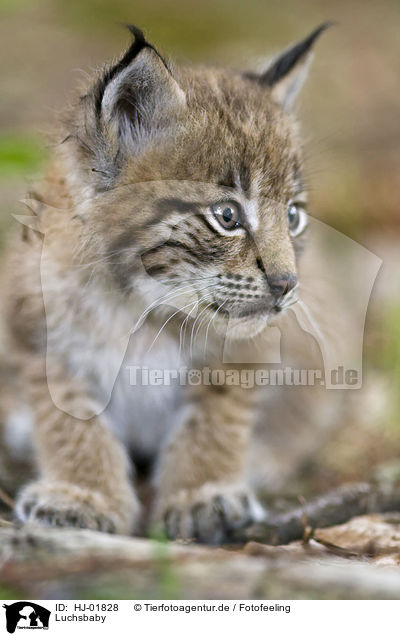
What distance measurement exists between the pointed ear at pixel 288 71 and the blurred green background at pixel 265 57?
0.12 metres

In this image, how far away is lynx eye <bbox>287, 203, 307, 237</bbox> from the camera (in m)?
1.52

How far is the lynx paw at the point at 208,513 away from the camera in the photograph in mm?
1631

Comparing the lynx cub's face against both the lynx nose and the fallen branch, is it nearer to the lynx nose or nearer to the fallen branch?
the lynx nose

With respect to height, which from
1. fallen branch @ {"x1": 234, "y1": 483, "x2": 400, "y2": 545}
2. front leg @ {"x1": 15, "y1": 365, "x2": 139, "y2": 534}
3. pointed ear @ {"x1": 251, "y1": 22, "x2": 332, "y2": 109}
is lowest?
fallen branch @ {"x1": 234, "y1": 483, "x2": 400, "y2": 545}

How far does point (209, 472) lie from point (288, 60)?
1034mm

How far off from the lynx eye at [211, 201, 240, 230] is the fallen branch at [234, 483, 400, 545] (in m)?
0.71

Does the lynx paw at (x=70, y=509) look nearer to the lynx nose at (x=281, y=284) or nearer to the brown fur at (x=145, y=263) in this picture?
the brown fur at (x=145, y=263)

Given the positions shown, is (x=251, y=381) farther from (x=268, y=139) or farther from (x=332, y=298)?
(x=268, y=139)

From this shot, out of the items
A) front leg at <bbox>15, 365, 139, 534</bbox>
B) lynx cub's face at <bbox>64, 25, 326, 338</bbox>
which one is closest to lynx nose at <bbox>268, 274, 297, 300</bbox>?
A: lynx cub's face at <bbox>64, 25, 326, 338</bbox>

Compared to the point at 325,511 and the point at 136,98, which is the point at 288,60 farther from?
the point at 325,511

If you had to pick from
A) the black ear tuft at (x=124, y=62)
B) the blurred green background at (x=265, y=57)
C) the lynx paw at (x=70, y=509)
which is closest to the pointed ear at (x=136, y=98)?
the black ear tuft at (x=124, y=62)

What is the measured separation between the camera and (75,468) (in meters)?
1.74
